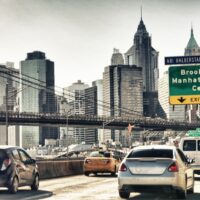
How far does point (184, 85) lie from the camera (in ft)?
119

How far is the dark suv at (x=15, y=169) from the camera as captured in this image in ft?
52.3

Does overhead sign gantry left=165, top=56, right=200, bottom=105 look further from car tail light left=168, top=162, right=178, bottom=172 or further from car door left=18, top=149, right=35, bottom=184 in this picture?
car tail light left=168, top=162, right=178, bottom=172

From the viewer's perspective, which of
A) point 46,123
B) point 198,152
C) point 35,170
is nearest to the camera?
point 35,170

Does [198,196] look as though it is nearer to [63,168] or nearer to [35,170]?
[35,170]

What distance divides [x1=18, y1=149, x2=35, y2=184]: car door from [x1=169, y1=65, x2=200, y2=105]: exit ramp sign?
706 inches

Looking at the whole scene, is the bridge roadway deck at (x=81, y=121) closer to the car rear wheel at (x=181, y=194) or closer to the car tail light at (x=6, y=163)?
the car tail light at (x=6, y=163)

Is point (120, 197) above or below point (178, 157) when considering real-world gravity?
below

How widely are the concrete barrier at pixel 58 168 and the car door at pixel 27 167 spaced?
7.40m

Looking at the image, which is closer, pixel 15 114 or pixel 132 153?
pixel 132 153

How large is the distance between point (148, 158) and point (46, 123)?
115 m

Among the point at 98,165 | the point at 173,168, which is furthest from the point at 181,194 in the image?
the point at 98,165

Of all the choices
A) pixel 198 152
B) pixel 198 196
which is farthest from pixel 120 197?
pixel 198 152

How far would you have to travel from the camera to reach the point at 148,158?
14.4 meters

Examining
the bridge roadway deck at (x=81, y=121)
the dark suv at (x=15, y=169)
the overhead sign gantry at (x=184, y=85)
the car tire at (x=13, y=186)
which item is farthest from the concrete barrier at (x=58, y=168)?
the bridge roadway deck at (x=81, y=121)
